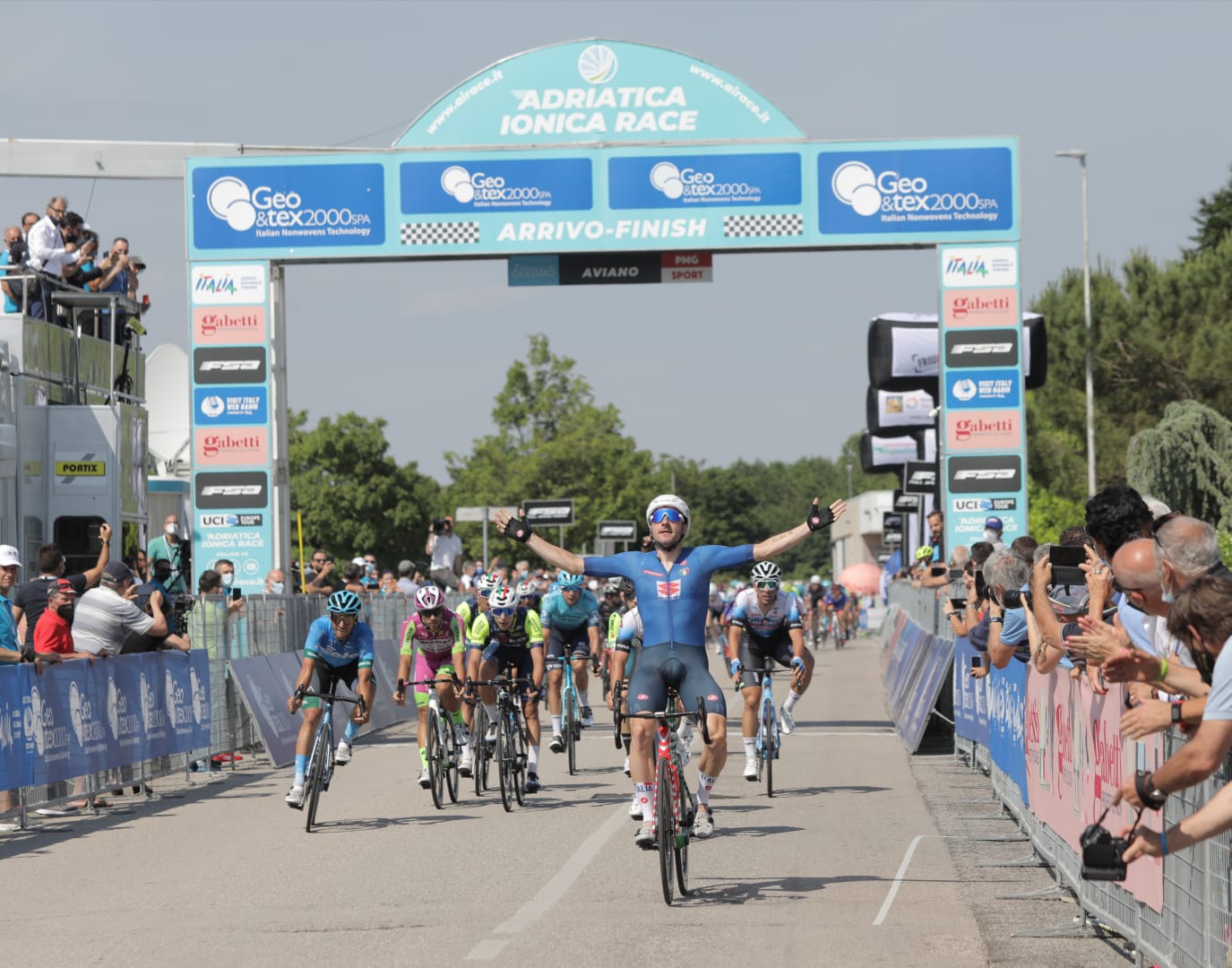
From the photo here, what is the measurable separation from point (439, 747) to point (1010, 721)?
4.63 metres

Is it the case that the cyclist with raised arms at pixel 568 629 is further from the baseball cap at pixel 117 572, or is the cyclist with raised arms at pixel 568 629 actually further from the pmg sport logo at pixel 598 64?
the pmg sport logo at pixel 598 64

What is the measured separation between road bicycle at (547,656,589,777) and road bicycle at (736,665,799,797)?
7.01 ft

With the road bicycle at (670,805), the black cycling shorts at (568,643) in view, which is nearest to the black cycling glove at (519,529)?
the road bicycle at (670,805)

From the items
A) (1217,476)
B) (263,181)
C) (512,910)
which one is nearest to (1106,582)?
(512,910)

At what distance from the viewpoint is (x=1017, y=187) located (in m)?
23.9

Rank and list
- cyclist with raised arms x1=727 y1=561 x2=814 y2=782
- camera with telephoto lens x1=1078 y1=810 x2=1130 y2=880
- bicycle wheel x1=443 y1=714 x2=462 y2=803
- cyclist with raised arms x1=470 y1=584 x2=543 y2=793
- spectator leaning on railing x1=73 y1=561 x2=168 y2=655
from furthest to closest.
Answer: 1. cyclist with raised arms x1=727 y1=561 x2=814 y2=782
2. cyclist with raised arms x1=470 y1=584 x2=543 y2=793
3. spectator leaning on railing x1=73 y1=561 x2=168 y2=655
4. bicycle wheel x1=443 y1=714 x2=462 y2=803
5. camera with telephoto lens x1=1078 y1=810 x2=1130 y2=880

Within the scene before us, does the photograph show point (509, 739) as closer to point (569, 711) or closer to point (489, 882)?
point (569, 711)

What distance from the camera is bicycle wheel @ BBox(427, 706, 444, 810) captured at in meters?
14.3

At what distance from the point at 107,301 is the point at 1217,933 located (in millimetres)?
19714

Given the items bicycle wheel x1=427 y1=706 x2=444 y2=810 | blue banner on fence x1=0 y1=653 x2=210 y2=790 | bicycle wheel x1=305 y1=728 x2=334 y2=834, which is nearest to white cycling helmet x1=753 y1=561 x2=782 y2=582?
bicycle wheel x1=427 y1=706 x2=444 y2=810

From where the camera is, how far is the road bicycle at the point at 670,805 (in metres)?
9.20

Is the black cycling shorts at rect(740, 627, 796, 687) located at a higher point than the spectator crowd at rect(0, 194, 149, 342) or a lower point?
lower

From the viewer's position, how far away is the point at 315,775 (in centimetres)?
1300

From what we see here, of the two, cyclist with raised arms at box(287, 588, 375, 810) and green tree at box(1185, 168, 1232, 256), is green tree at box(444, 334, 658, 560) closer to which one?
green tree at box(1185, 168, 1232, 256)
